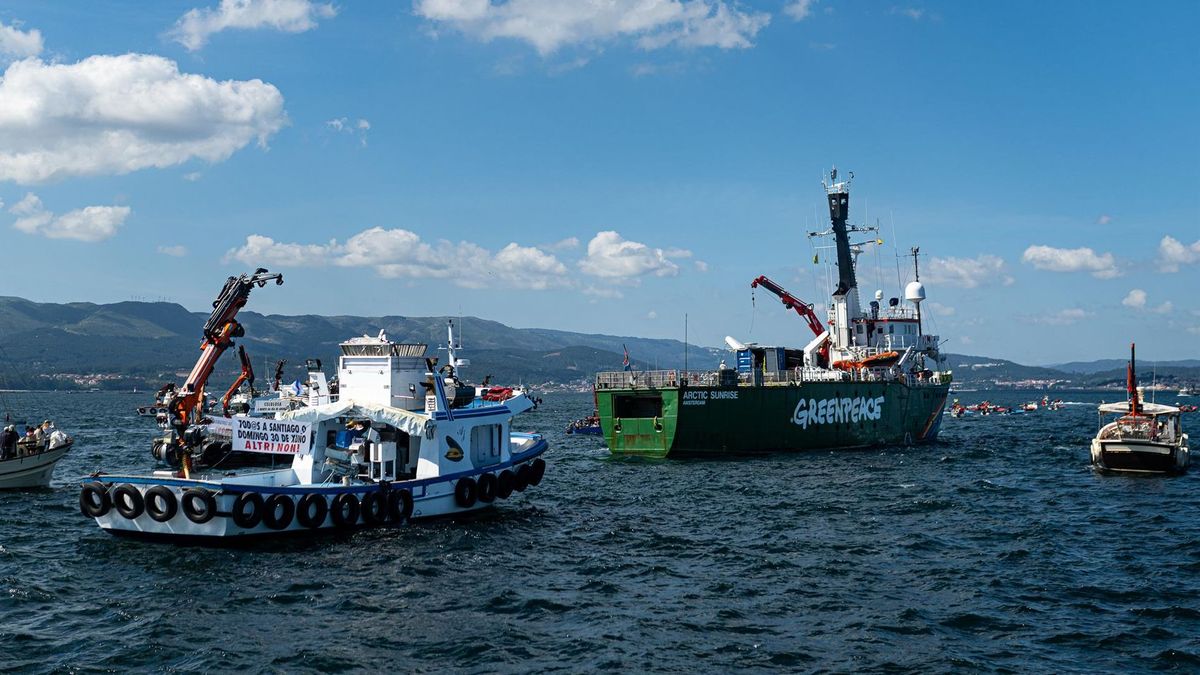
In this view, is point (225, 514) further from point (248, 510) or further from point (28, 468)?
point (28, 468)

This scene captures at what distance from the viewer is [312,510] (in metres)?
28.2

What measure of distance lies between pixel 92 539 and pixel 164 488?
450 centimetres

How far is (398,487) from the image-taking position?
30219 millimetres

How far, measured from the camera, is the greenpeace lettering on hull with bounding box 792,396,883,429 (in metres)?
57.8

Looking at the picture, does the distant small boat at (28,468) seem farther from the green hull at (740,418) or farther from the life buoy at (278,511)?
the green hull at (740,418)

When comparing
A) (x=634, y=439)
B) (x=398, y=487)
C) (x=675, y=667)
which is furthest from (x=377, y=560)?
(x=634, y=439)

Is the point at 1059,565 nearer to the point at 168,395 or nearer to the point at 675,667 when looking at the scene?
the point at 675,667

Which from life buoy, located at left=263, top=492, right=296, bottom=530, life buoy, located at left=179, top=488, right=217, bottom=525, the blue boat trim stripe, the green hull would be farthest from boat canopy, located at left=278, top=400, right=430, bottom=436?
the green hull

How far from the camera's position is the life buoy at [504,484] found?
34250mm

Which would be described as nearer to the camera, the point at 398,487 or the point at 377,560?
the point at 377,560

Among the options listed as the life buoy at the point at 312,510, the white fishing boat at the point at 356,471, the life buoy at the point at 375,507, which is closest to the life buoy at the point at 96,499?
the white fishing boat at the point at 356,471

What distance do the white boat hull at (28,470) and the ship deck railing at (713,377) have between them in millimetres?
26955

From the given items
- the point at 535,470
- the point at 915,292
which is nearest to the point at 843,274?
the point at 915,292

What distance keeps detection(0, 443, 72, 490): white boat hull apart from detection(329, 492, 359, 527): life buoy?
20.4 m
